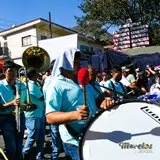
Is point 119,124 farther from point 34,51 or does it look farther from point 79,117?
point 34,51

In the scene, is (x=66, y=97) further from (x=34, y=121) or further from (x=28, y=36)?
(x=28, y=36)

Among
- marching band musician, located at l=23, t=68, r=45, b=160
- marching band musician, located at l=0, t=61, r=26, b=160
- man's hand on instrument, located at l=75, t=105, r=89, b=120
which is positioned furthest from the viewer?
marching band musician, located at l=23, t=68, r=45, b=160

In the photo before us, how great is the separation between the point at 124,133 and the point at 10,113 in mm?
3651

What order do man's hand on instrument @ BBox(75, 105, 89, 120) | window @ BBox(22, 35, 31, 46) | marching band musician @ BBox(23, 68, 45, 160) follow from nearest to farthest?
1. man's hand on instrument @ BBox(75, 105, 89, 120)
2. marching band musician @ BBox(23, 68, 45, 160)
3. window @ BBox(22, 35, 31, 46)

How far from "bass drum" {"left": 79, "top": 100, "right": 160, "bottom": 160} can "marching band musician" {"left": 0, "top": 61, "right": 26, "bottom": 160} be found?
3.24 m

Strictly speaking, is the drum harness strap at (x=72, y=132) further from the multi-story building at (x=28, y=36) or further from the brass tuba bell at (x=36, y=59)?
the multi-story building at (x=28, y=36)

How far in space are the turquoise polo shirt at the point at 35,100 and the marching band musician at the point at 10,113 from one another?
46 cm

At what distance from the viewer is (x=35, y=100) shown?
25.1ft

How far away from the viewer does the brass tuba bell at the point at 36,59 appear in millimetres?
8516

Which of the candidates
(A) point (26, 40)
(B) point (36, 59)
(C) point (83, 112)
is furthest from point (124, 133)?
(A) point (26, 40)

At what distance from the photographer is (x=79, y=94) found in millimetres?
3826

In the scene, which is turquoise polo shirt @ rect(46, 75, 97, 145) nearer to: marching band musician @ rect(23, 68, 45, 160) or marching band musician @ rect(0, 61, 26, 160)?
marching band musician @ rect(0, 61, 26, 160)

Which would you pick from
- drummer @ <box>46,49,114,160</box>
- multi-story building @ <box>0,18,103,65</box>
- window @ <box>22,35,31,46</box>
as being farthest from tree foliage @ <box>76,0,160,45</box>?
drummer @ <box>46,49,114,160</box>

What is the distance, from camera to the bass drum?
→ 10.7ft
